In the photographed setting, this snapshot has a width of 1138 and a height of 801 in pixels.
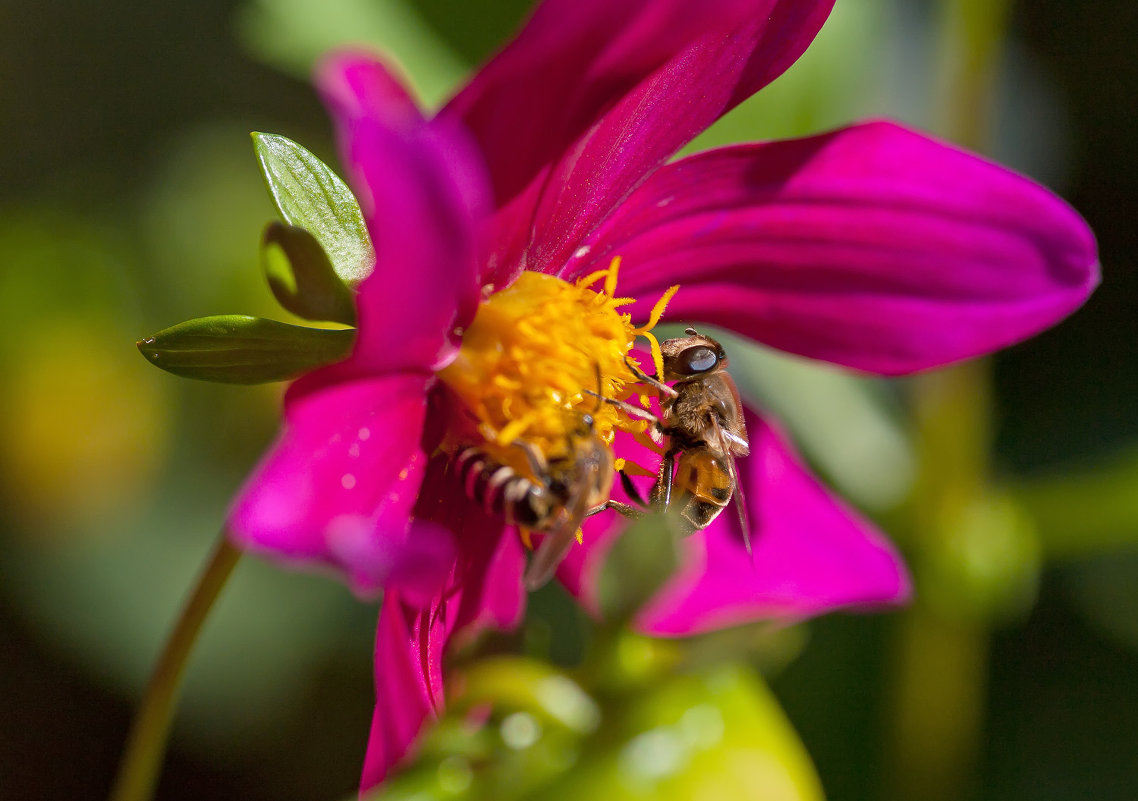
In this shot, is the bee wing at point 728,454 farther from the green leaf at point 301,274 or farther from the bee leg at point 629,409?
the green leaf at point 301,274

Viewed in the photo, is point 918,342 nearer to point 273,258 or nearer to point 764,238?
point 764,238

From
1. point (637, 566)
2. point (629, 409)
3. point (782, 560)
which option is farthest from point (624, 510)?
point (637, 566)

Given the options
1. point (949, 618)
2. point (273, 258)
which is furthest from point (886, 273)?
point (949, 618)

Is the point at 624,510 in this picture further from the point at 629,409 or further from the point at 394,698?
the point at 394,698

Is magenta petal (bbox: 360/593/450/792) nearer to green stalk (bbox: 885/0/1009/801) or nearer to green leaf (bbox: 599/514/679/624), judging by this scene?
green leaf (bbox: 599/514/679/624)

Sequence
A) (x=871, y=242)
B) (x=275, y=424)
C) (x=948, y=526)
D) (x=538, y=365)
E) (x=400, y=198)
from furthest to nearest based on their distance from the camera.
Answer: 1. (x=275, y=424)
2. (x=948, y=526)
3. (x=871, y=242)
4. (x=538, y=365)
5. (x=400, y=198)
